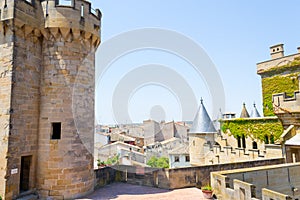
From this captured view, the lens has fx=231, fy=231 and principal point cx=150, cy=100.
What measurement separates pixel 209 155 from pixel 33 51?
18.5 m

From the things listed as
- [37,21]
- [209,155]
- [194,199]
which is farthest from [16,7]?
[209,155]

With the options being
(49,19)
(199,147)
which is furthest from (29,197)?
(199,147)

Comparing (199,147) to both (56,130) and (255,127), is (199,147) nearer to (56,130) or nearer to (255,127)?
(255,127)

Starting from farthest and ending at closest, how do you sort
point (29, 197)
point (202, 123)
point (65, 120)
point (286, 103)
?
point (202, 123), point (286, 103), point (65, 120), point (29, 197)

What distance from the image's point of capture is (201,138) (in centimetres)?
2450

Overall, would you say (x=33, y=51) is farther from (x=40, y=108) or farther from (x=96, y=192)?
(x=96, y=192)

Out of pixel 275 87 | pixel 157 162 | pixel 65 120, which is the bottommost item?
pixel 157 162

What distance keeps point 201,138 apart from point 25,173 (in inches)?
724

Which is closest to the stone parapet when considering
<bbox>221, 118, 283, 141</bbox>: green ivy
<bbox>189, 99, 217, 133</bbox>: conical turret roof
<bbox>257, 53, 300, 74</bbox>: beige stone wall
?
<bbox>221, 118, 283, 141</bbox>: green ivy

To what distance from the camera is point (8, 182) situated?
27.3 feet

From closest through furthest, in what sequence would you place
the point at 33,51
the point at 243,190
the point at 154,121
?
the point at 243,190 < the point at 33,51 < the point at 154,121

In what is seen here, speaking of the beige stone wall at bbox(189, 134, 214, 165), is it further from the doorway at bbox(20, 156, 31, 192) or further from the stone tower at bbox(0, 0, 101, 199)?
the doorway at bbox(20, 156, 31, 192)

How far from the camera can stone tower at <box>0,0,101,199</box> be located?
8.88 m

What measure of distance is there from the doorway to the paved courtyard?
2509mm
